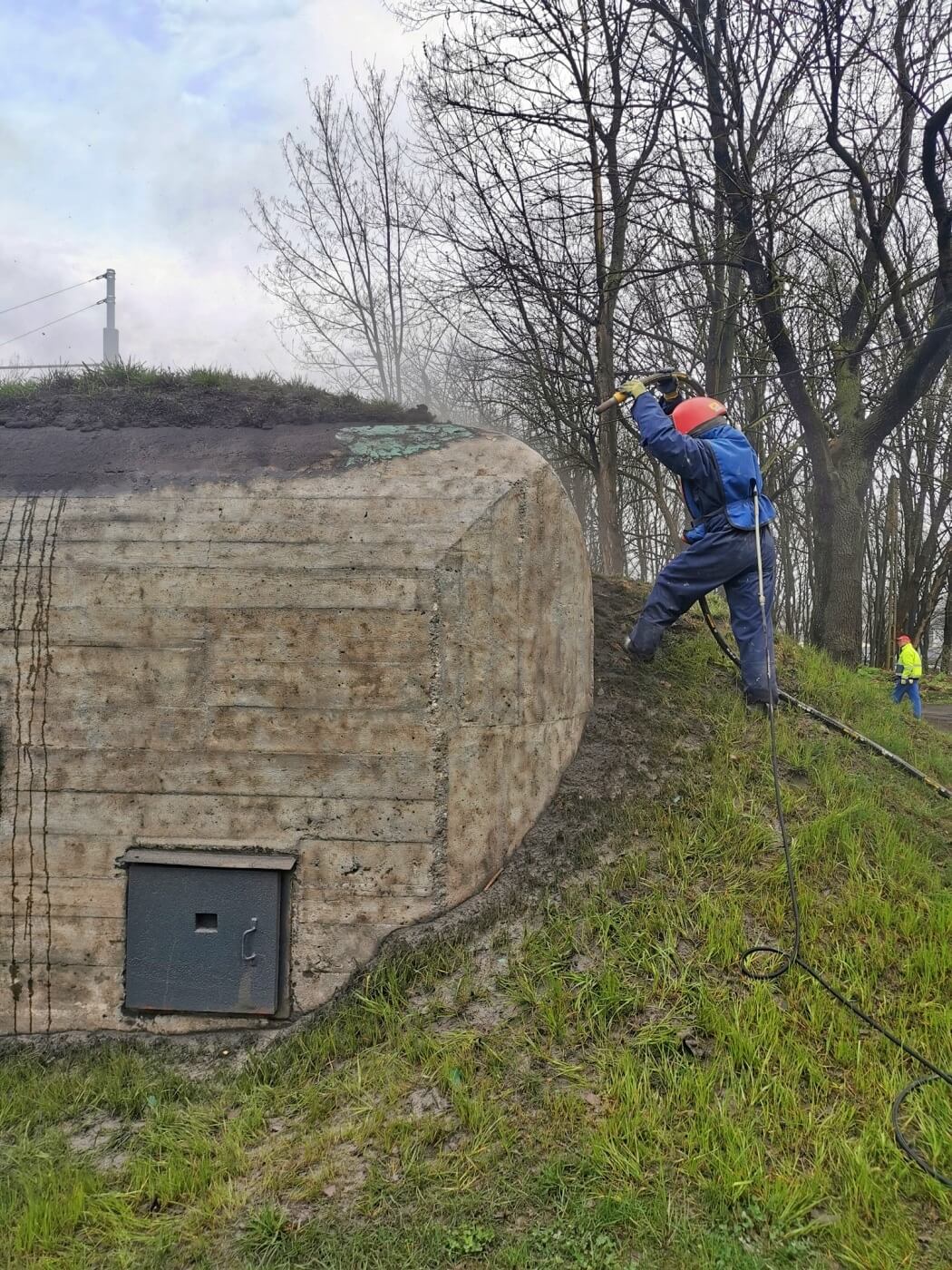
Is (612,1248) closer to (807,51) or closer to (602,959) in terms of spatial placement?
(602,959)

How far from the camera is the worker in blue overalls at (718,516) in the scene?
14.9ft

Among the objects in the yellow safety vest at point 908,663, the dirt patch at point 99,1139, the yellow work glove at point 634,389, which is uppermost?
the yellow work glove at point 634,389

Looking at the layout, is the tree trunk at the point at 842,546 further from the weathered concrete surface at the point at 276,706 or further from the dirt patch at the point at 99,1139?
the dirt patch at the point at 99,1139

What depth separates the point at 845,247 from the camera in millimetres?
10930

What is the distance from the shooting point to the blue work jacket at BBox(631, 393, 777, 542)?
14.8 ft

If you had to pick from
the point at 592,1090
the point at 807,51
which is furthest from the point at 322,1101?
the point at 807,51

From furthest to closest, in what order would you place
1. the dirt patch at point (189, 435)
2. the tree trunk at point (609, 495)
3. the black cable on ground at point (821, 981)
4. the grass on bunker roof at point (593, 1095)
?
the tree trunk at point (609, 495)
the dirt patch at point (189, 435)
the black cable on ground at point (821, 981)
the grass on bunker roof at point (593, 1095)

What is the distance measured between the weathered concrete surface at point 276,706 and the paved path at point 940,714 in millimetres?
7610

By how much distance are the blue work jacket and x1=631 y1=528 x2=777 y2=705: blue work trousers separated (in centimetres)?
10

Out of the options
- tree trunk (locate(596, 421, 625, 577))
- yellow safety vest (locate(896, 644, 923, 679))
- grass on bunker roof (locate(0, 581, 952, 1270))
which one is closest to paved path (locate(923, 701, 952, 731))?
yellow safety vest (locate(896, 644, 923, 679))

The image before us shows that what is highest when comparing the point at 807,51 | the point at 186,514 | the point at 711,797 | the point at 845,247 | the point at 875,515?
the point at 807,51

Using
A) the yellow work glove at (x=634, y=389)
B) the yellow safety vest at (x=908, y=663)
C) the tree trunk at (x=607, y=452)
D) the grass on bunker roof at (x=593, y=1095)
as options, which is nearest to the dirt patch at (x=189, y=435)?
the yellow work glove at (x=634, y=389)

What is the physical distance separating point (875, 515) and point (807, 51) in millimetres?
12223

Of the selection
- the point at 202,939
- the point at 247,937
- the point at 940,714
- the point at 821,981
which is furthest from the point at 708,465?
the point at 940,714
